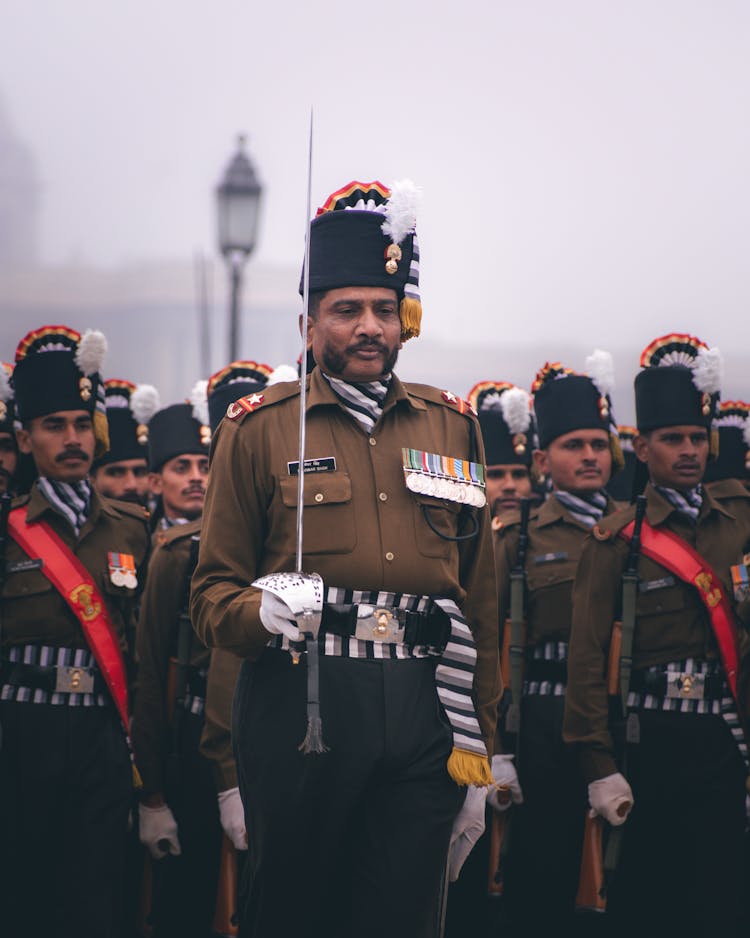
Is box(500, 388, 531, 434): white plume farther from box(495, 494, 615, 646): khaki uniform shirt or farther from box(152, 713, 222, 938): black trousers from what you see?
box(152, 713, 222, 938): black trousers

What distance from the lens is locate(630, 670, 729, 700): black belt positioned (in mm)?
5648

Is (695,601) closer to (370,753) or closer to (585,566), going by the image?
(585,566)

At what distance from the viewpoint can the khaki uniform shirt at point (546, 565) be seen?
669 centimetres

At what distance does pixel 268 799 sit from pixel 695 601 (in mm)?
2697

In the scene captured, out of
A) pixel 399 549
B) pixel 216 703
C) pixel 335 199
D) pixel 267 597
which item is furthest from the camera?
pixel 216 703

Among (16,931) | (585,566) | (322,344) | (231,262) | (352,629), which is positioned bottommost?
(16,931)

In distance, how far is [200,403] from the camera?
7633mm

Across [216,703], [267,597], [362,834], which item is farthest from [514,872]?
[267,597]

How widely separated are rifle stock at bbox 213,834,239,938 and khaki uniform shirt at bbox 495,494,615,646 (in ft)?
6.05

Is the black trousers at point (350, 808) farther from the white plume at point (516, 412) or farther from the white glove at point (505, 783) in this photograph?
the white plume at point (516, 412)

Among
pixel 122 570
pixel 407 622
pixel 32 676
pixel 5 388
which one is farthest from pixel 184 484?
pixel 407 622

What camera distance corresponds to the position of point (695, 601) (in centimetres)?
573

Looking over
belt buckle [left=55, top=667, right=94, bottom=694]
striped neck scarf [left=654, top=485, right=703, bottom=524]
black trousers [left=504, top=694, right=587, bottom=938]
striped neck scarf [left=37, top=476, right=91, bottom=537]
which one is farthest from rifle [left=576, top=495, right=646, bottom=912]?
striped neck scarf [left=37, top=476, right=91, bottom=537]

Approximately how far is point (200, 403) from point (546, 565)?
204cm
